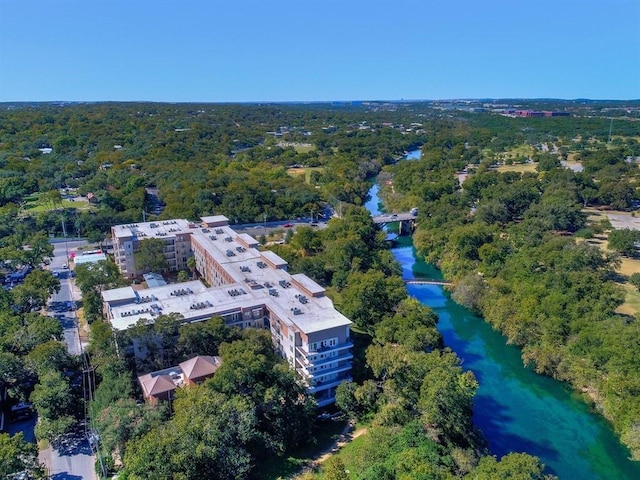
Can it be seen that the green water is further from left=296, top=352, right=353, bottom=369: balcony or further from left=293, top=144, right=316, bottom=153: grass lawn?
left=293, top=144, right=316, bottom=153: grass lawn

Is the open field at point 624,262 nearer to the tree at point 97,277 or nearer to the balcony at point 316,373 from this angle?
the balcony at point 316,373

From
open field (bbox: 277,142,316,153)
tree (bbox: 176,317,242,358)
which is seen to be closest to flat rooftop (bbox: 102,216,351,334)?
tree (bbox: 176,317,242,358)

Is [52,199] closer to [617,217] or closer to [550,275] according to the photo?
[550,275]

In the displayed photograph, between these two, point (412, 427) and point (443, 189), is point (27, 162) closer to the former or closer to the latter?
point (443, 189)

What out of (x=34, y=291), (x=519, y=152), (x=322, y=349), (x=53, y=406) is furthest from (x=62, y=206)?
(x=519, y=152)

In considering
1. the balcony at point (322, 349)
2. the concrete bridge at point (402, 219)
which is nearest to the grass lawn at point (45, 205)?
the concrete bridge at point (402, 219)

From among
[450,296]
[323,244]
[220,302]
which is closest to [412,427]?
[220,302]
